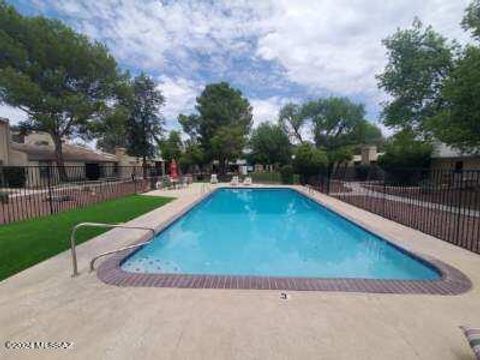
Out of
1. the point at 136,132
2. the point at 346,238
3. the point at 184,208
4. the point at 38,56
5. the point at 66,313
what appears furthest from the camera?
the point at 136,132

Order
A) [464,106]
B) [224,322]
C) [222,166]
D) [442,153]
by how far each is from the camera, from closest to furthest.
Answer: [224,322] < [464,106] < [442,153] < [222,166]

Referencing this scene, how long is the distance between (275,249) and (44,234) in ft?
18.3

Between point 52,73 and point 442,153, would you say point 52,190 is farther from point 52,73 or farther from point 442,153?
point 442,153

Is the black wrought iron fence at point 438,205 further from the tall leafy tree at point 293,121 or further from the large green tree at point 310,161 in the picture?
the tall leafy tree at point 293,121

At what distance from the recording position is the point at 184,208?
40.7 ft

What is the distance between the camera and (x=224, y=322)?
135 inches

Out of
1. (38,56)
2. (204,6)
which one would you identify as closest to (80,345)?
(204,6)

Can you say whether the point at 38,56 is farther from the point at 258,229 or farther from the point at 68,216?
the point at 258,229

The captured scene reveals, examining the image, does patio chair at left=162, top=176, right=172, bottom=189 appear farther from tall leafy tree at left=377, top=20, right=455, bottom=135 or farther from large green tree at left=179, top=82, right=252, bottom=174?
tall leafy tree at left=377, top=20, right=455, bottom=135

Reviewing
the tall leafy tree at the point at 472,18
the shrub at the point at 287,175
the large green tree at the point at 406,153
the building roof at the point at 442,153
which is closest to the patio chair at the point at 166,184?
the shrub at the point at 287,175

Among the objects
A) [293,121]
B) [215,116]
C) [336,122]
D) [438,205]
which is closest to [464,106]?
[438,205]

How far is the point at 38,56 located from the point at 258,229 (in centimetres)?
2421

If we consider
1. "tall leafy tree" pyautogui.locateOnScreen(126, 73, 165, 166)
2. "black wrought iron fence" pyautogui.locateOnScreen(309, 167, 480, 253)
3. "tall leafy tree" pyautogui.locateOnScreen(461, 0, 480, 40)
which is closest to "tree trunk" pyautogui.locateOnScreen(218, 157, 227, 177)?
"tall leafy tree" pyautogui.locateOnScreen(126, 73, 165, 166)

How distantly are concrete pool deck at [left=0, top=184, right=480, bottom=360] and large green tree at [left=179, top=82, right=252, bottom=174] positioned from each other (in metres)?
32.4
